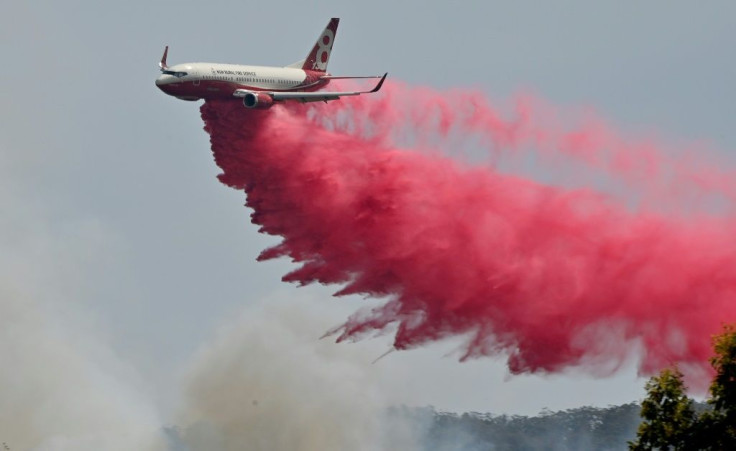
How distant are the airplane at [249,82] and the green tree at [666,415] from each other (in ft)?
78.3

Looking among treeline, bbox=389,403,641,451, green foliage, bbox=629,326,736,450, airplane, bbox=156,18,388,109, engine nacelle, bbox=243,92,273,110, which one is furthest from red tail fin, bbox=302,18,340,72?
green foliage, bbox=629,326,736,450

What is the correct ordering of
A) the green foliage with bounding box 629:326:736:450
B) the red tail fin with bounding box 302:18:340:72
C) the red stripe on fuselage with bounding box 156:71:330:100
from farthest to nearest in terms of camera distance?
the red tail fin with bounding box 302:18:340:72
the red stripe on fuselage with bounding box 156:71:330:100
the green foliage with bounding box 629:326:736:450

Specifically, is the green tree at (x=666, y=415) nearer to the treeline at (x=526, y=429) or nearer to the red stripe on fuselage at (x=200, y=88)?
the treeline at (x=526, y=429)

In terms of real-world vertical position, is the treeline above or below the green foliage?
above

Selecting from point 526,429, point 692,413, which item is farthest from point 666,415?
point 526,429

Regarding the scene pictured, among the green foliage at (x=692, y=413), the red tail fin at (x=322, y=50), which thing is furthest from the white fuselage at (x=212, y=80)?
the green foliage at (x=692, y=413)

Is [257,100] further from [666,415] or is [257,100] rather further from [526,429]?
[666,415]

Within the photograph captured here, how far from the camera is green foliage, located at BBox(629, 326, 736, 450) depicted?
152ft

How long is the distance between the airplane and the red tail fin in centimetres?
9

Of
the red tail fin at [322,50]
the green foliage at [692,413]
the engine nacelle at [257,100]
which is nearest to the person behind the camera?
the green foliage at [692,413]

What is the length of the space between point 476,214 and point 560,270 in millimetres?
4330

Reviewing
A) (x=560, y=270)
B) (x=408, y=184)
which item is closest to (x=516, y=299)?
(x=560, y=270)

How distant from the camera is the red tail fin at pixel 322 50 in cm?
7412

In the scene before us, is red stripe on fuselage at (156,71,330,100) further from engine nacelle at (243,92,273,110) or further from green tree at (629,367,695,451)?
green tree at (629,367,695,451)
